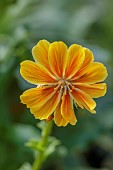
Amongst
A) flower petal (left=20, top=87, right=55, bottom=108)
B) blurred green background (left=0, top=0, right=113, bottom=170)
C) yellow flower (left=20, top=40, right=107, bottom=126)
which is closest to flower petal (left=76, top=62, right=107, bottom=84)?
yellow flower (left=20, top=40, right=107, bottom=126)

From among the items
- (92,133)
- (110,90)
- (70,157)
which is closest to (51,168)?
(70,157)

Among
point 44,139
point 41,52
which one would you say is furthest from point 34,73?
point 44,139

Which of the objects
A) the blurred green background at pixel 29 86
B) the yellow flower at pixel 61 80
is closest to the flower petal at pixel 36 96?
the yellow flower at pixel 61 80

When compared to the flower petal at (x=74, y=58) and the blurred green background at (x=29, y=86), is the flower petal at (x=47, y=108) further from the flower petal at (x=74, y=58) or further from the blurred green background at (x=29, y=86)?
the blurred green background at (x=29, y=86)

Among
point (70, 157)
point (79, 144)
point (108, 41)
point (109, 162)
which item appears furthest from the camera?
point (108, 41)

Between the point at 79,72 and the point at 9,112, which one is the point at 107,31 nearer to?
the point at 9,112

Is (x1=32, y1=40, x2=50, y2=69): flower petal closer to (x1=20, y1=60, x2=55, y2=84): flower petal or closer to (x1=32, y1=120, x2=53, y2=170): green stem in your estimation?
(x1=20, y1=60, x2=55, y2=84): flower petal
